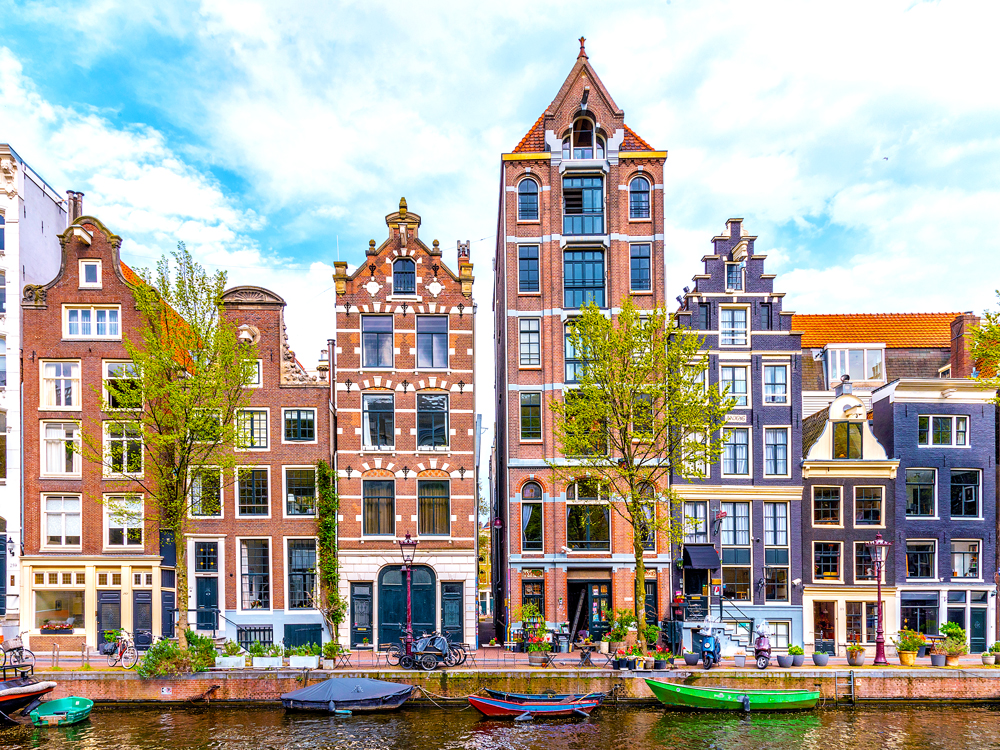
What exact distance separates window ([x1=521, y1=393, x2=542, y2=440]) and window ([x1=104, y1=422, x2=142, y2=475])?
17.7 meters

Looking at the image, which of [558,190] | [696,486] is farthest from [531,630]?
[558,190]

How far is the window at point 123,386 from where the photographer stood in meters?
30.0

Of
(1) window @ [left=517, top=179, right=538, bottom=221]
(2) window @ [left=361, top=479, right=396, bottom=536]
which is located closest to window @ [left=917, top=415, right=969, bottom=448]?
(1) window @ [left=517, top=179, right=538, bottom=221]

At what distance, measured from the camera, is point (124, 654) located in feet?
96.5

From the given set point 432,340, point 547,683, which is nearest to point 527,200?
point 432,340

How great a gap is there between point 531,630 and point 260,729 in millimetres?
12920

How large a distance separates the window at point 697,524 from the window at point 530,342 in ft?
34.3

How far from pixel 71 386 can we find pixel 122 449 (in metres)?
4.70

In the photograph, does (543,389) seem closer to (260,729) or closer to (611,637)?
(611,637)

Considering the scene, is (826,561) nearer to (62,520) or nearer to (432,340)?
(432,340)

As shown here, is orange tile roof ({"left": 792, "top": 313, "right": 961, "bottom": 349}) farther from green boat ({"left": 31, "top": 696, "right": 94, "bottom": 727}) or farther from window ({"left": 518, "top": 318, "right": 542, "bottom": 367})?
green boat ({"left": 31, "top": 696, "right": 94, "bottom": 727})

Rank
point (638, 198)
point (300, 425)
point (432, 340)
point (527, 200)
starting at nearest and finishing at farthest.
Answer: point (300, 425), point (432, 340), point (638, 198), point (527, 200)

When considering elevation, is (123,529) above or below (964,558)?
above

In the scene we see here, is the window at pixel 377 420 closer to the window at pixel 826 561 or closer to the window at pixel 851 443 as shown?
the window at pixel 826 561
